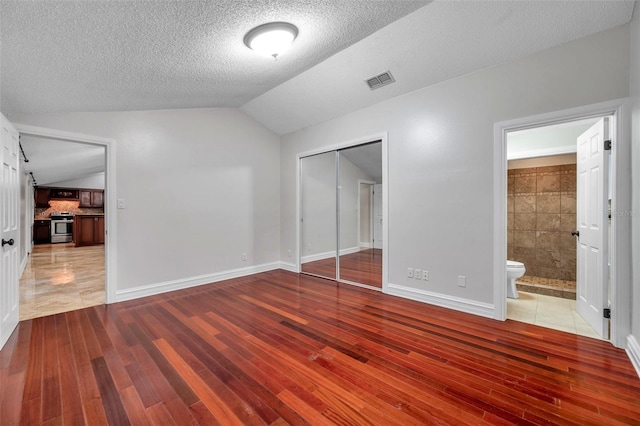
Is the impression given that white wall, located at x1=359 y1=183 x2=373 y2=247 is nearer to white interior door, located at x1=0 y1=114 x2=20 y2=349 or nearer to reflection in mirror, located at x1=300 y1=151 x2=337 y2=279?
reflection in mirror, located at x1=300 y1=151 x2=337 y2=279

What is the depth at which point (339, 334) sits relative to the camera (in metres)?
2.61

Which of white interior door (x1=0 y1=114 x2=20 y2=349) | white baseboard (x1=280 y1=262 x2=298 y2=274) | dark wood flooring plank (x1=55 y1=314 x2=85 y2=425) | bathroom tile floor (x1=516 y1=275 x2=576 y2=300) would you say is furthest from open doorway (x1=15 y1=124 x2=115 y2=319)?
bathroom tile floor (x1=516 y1=275 x2=576 y2=300)

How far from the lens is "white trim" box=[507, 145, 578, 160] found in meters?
4.07

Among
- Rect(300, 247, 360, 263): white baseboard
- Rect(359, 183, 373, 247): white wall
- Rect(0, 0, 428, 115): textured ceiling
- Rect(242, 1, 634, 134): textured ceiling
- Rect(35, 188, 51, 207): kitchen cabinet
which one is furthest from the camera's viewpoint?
Rect(35, 188, 51, 207): kitchen cabinet

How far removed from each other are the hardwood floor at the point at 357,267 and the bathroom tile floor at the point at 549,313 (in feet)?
5.46

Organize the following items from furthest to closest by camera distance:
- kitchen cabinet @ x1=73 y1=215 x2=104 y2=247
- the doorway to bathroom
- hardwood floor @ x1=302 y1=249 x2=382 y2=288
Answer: kitchen cabinet @ x1=73 y1=215 x2=104 y2=247 → hardwood floor @ x1=302 y1=249 x2=382 y2=288 → the doorway to bathroom

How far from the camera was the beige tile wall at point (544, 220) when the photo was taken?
14.0 feet

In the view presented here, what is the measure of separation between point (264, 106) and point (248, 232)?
2.17m

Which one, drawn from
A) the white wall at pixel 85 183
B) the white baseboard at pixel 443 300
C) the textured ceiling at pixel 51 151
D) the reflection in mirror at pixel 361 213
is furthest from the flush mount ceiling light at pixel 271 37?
the white wall at pixel 85 183

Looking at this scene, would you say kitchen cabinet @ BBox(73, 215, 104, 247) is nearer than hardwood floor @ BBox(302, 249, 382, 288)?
No

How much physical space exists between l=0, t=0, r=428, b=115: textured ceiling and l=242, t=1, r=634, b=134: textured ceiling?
0.26m

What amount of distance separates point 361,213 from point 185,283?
3190 mm

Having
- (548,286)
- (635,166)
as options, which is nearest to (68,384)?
(635,166)

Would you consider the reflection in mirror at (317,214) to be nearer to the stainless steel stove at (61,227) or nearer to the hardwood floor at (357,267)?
the hardwood floor at (357,267)
